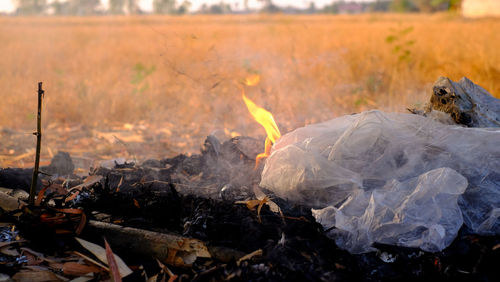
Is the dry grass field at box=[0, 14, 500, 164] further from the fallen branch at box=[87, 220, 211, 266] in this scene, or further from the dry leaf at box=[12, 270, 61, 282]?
the dry leaf at box=[12, 270, 61, 282]

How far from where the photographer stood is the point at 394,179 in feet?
7.73

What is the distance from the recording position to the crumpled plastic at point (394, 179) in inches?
82.7

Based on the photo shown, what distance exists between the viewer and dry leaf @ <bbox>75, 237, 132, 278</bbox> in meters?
2.08

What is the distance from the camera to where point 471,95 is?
9.64 feet

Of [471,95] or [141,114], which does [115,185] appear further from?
[141,114]

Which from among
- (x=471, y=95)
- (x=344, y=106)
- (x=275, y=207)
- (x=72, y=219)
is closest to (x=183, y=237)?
(x=275, y=207)

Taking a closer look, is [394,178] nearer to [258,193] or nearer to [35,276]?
[258,193]

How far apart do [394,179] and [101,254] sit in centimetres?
164

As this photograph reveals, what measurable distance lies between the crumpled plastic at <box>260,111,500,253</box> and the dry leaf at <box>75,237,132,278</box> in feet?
3.03

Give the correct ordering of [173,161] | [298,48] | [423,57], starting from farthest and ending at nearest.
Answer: [298,48]
[423,57]
[173,161]

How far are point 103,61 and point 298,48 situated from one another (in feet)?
18.3

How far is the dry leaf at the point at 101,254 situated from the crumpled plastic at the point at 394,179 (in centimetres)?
92

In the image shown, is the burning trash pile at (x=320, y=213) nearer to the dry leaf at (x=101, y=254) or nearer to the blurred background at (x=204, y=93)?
the dry leaf at (x=101, y=254)

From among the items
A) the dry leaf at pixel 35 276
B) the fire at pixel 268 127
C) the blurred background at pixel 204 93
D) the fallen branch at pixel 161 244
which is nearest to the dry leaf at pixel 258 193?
the fire at pixel 268 127
